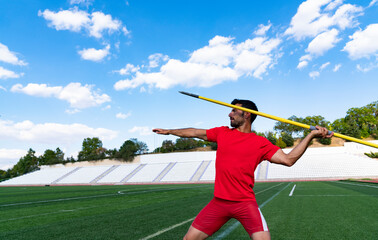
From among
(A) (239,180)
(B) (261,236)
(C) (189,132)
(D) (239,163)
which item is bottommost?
(B) (261,236)

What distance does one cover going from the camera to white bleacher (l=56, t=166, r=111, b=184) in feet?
152

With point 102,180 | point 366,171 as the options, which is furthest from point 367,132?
point 102,180

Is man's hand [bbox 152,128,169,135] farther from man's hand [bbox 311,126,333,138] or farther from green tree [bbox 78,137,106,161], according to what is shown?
green tree [bbox 78,137,106,161]

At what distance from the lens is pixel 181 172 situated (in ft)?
149

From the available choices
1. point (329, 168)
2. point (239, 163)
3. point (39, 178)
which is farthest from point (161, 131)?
point (39, 178)

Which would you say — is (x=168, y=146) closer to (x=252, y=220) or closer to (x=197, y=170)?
(x=197, y=170)

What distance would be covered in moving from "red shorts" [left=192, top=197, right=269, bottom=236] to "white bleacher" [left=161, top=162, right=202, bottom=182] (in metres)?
38.8

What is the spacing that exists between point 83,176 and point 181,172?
1849 cm

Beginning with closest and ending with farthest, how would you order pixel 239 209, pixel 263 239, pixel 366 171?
pixel 263 239 < pixel 239 209 < pixel 366 171

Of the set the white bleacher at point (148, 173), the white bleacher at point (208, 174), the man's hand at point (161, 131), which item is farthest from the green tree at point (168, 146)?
the man's hand at point (161, 131)

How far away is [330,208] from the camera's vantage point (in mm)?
8625

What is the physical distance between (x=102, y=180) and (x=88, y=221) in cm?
4054

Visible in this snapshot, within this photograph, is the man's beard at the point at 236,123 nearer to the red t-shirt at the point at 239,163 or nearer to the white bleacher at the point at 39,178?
the red t-shirt at the point at 239,163

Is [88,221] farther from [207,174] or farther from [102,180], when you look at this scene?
[102,180]
